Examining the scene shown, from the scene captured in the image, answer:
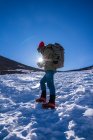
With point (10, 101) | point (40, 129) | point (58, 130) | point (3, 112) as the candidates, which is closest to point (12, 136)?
point (40, 129)

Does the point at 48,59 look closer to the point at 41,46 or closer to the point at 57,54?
the point at 57,54

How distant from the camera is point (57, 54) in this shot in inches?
333

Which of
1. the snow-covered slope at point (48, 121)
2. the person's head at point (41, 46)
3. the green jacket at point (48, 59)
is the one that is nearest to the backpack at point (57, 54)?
the green jacket at point (48, 59)

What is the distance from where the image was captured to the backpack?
334 inches

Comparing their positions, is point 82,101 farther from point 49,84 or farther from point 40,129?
point 40,129

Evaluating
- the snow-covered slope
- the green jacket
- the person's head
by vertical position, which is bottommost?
the snow-covered slope

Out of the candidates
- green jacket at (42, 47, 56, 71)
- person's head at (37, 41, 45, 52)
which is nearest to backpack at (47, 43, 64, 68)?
green jacket at (42, 47, 56, 71)

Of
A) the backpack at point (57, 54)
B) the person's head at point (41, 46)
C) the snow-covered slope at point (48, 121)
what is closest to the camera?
the snow-covered slope at point (48, 121)

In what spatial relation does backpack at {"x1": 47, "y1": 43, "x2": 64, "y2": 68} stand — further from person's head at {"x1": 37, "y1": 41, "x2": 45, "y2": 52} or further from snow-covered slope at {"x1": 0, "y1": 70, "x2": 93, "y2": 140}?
snow-covered slope at {"x1": 0, "y1": 70, "x2": 93, "y2": 140}

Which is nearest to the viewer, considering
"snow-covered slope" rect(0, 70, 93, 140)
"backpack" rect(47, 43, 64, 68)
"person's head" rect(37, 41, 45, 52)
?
"snow-covered slope" rect(0, 70, 93, 140)

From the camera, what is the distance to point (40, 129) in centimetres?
629

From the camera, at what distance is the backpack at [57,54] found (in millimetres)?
8477

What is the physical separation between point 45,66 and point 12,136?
133 inches

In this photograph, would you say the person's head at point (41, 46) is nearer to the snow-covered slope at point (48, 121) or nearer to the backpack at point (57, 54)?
the backpack at point (57, 54)
